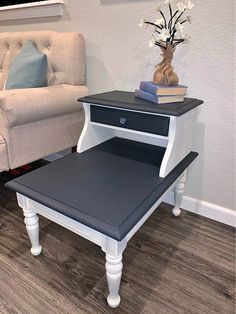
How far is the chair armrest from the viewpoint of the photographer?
119cm

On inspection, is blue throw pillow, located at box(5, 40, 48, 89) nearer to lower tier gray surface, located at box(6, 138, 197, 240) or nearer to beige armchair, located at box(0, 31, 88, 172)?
beige armchair, located at box(0, 31, 88, 172)

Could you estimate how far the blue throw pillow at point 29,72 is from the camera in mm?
1432

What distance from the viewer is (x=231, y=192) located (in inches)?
54.0

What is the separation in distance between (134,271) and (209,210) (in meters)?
0.61

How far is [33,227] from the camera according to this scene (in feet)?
3.57

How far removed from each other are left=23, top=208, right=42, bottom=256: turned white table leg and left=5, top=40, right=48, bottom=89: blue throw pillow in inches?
→ 29.9

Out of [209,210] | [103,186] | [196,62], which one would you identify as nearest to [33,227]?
[103,186]

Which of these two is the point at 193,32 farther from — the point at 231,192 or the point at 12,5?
the point at 12,5

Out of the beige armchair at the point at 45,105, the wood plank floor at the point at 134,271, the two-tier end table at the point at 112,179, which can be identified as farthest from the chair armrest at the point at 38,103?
the wood plank floor at the point at 134,271

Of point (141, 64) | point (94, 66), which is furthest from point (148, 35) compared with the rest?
point (94, 66)

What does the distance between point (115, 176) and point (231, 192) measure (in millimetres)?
707

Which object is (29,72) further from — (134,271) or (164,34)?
(134,271)

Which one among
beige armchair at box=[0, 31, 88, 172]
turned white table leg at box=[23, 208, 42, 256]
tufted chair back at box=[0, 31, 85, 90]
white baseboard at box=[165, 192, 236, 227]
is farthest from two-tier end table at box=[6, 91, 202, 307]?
tufted chair back at box=[0, 31, 85, 90]

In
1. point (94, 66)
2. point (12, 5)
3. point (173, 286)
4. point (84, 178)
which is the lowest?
point (173, 286)
